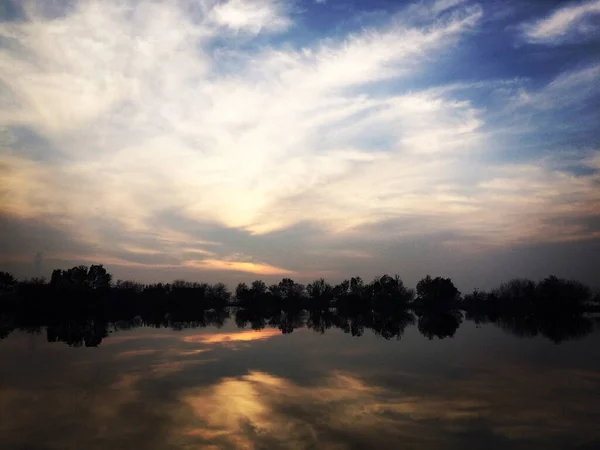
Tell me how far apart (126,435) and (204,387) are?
596 cm

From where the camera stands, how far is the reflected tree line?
55250 mm

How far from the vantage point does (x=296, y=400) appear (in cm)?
1489

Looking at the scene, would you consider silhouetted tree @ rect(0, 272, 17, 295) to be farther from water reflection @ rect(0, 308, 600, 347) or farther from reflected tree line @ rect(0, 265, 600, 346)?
water reflection @ rect(0, 308, 600, 347)

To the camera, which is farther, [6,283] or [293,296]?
[293,296]

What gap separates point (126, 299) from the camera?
331ft

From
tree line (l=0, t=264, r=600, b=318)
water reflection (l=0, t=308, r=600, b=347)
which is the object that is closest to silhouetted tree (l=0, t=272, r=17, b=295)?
tree line (l=0, t=264, r=600, b=318)

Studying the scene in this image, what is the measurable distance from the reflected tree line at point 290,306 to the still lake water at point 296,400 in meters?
14.8

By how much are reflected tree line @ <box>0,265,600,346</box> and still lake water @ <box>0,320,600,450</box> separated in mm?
14794

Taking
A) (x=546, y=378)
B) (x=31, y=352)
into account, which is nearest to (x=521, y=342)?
(x=546, y=378)

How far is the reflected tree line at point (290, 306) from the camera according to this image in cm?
5525

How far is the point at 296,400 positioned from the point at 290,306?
132502 mm

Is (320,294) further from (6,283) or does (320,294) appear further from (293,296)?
(6,283)

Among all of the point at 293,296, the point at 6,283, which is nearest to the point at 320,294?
the point at 293,296

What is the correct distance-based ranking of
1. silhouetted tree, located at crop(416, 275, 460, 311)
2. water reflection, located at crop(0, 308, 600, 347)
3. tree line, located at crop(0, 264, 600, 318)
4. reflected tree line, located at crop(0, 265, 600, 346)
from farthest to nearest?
1. silhouetted tree, located at crop(416, 275, 460, 311)
2. tree line, located at crop(0, 264, 600, 318)
3. reflected tree line, located at crop(0, 265, 600, 346)
4. water reflection, located at crop(0, 308, 600, 347)
